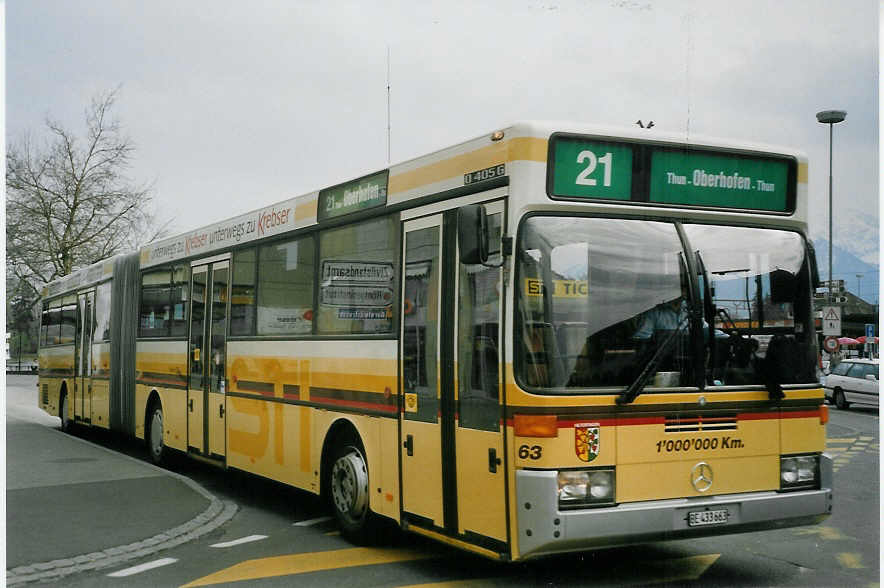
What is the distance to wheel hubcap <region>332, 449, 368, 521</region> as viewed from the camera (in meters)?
8.73

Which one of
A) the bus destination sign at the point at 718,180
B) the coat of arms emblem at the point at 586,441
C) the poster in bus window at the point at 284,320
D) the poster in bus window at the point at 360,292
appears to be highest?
the bus destination sign at the point at 718,180

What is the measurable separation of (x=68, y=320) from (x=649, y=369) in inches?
657

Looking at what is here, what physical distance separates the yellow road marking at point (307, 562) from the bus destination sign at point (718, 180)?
3.49 m

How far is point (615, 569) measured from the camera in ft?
25.4

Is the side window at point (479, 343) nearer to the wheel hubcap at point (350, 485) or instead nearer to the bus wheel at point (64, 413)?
the wheel hubcap at point (350, 485)

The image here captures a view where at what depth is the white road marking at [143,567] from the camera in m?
7.89

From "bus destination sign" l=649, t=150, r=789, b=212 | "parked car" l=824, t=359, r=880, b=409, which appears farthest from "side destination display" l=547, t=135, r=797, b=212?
"parked car" l=824, t=359, r=880, b=409

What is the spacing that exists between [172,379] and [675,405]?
878 centimetres

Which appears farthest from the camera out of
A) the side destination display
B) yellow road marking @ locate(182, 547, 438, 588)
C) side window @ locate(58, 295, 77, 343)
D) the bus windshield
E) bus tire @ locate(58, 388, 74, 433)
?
bus tire @ locate(58, 388, 74, 433)

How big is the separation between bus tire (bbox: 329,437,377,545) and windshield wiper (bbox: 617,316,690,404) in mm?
2918

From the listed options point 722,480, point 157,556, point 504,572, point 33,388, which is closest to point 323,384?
point 157,556

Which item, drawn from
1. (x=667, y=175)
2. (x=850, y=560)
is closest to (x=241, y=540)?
(x=667, y=175)

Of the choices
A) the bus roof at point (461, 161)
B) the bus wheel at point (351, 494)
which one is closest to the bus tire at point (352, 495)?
the bus wheel at point (351, 494)

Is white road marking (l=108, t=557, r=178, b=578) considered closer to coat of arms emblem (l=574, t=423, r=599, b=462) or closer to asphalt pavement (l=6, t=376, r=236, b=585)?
asphalt pavement (l=6, t=376, r=236, b=585)
